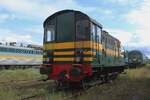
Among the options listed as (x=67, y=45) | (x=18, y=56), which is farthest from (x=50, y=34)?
(x=18, y=56)

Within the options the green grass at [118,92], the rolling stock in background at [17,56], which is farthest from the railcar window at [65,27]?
the rolling stock in background at [17,56]

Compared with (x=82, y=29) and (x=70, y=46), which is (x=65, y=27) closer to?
(x=82, y=29)

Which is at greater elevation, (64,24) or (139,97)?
(64,24)

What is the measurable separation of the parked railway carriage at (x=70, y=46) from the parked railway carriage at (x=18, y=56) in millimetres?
20836

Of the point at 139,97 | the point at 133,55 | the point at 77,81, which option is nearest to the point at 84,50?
the point at 77,81

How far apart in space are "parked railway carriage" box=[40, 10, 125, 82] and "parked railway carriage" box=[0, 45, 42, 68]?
20.8 metres

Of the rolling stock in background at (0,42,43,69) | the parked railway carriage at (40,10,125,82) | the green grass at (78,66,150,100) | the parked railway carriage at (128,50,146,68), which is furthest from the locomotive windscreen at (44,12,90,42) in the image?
the parked railway carriage at (128,50,146,68)

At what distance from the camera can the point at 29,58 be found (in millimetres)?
39688

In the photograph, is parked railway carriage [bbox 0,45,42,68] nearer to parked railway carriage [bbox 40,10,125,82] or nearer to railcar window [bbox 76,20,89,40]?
parked railway carriage [bbox 40,10,125,82]

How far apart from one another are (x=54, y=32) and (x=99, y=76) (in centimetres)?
374

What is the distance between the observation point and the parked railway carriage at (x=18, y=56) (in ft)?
111

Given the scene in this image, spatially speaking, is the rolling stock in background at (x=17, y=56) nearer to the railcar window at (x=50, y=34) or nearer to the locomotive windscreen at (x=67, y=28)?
the railcar window at (x=50, y=34)

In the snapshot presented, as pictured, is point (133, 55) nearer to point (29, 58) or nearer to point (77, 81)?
point (29, 58)

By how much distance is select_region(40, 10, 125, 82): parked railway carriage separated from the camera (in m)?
12.6
